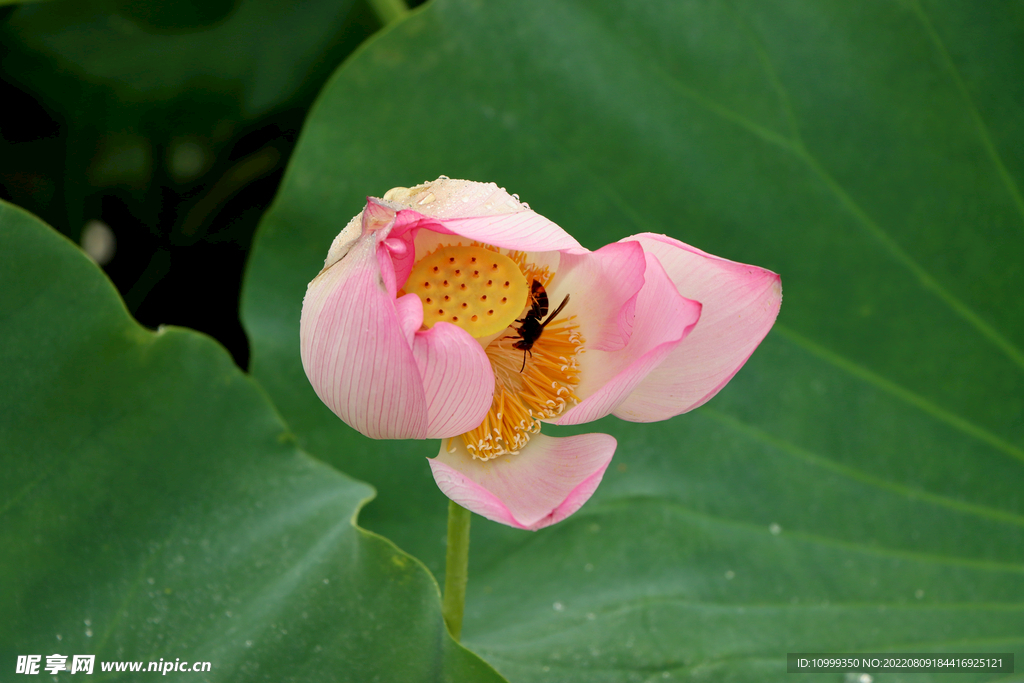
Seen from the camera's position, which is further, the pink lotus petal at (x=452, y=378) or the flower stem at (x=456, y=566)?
the flower stem at (x=456, y=566)

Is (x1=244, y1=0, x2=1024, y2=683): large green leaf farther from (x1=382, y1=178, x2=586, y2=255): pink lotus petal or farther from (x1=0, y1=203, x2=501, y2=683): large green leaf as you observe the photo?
(x1=382, y1=178, x2=586, y2=255): pink lotus petal

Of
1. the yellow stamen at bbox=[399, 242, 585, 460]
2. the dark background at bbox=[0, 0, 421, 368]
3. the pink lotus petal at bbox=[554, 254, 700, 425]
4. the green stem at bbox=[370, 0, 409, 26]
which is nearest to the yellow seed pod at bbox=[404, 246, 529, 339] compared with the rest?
the yellow stamen at bbox=[399, 242, 585, 460]

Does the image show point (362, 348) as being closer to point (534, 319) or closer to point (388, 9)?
point (534, 319)

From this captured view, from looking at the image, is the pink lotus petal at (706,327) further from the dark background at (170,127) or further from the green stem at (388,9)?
the dark background at (170,127)

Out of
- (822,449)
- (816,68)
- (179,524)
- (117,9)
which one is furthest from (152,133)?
(822,449)

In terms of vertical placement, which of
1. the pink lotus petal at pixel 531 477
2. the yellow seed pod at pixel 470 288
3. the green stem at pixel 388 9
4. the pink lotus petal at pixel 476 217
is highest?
the pink lotus petal at pixel 476 217

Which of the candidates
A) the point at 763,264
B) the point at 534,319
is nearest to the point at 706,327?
the point at 534,319

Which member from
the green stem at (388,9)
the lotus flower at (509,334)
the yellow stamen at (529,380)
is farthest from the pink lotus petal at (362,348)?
the green stem at (388,9)
